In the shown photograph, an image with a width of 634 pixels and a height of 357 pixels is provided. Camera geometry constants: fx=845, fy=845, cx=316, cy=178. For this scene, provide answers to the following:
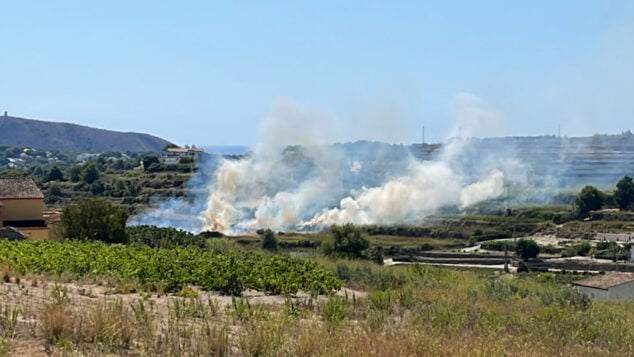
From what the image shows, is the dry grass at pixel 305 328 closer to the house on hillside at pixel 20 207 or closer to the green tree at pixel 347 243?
the house on hillside at pixel 20 207

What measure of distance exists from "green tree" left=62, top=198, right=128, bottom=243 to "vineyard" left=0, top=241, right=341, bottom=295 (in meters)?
10.9

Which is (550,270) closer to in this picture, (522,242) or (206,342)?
(522,242)

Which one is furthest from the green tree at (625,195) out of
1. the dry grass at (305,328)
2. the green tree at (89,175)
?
the dry grass at (305,328)

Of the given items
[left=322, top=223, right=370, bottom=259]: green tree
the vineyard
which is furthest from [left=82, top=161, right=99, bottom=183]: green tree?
the vineyard

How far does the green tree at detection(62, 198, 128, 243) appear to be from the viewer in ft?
96.5

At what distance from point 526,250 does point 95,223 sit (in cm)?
4549

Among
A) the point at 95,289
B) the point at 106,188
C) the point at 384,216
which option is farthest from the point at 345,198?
the point at 95,289

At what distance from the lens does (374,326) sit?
29.8 ft

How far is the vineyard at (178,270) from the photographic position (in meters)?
14.1

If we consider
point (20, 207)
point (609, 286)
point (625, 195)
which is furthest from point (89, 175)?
point (609, 286)

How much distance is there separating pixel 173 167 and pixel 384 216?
1372 inches

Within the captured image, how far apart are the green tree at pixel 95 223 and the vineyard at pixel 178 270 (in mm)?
10868

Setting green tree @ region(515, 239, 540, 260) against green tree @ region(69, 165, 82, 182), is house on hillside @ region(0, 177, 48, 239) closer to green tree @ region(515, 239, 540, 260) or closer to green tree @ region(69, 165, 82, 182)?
green tree @ region(515, 239, 540, 260)

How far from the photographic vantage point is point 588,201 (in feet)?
297
